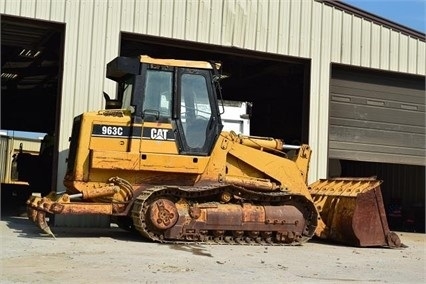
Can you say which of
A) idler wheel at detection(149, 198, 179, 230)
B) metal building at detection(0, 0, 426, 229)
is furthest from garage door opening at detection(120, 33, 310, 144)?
idler wheel at detection(149, 198, 179, 230)

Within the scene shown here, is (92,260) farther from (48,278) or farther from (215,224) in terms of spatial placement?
(215,224)

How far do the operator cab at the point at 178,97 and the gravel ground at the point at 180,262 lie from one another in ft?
6.60

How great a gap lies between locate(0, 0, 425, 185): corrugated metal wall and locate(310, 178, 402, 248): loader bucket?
285 cm

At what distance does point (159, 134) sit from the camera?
417 inches

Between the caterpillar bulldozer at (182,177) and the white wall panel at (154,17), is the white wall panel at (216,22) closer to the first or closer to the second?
the white wall panel at (154,17)

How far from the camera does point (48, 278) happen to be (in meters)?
6.74

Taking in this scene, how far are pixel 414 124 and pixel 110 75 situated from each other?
356 inches

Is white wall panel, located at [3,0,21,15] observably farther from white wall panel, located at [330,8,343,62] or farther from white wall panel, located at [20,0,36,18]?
white wall panel, located at [330,8,343,62]

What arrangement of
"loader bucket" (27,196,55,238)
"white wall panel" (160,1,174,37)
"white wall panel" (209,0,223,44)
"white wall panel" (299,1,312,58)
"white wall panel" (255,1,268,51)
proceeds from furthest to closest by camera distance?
"white wall panel" (299,1,312,58), "white wall panel" (255,1,268,51), "white wall panel" (209,0,223,44), "white wall panel" (160,1,174,37), "loader bucket" (27,196,55,238)

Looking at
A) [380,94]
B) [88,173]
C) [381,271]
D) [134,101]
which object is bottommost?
[381,271]

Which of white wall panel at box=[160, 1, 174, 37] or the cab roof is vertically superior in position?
white wall panel at box=[160, 1, 174, 37]

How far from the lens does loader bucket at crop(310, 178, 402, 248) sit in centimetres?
1132

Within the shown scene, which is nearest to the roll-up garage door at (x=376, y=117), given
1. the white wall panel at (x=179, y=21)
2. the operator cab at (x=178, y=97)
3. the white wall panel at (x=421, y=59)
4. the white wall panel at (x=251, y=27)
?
the white wall panel at (x=421, y=59)

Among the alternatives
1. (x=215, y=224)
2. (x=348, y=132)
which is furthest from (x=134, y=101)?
(x=348, y=132)
